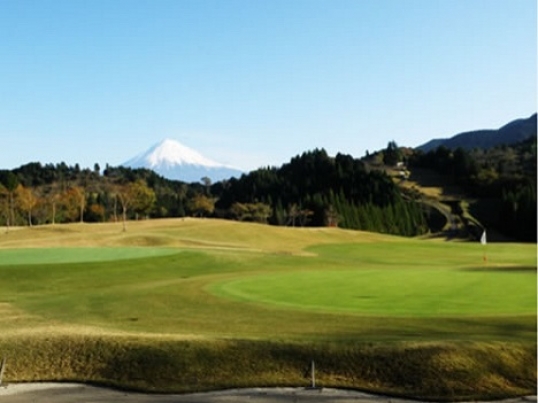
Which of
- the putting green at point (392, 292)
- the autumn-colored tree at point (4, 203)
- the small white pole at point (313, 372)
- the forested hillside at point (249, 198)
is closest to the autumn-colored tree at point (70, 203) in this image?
the forested hillside at point (249, 198)

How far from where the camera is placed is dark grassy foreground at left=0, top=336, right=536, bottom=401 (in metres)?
13.0

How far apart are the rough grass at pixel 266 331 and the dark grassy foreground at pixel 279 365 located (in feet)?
0.11

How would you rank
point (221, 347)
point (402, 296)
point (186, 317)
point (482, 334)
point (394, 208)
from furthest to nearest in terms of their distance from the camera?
point (394, 208)
point (402, 296)
point (186, 317)
point (482, 334)
point (221, 347)

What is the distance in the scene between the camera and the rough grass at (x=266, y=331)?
43.9 feet

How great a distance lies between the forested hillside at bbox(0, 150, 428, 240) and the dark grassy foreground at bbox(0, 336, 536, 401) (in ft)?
230

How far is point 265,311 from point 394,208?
111 metres

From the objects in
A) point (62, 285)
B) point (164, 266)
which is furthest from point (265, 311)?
point (164, 266)

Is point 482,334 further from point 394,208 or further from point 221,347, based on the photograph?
point 394,208

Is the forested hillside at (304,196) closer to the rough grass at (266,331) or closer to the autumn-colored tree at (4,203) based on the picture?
the autumn-colored tree at (4,203)

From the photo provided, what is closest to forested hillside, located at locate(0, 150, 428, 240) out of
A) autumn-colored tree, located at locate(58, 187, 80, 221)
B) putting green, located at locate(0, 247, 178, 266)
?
autumn-colored tree, located at locate(58, 187, 80, 221)

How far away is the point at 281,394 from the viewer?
12227 mm

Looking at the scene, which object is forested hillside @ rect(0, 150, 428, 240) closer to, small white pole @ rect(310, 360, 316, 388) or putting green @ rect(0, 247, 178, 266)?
putting green @ rect(0, 247, 178, 266)

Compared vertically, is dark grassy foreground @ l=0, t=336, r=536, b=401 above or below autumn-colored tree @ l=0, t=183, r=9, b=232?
below

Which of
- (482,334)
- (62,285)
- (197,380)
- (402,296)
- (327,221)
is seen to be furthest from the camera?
(327,221)
